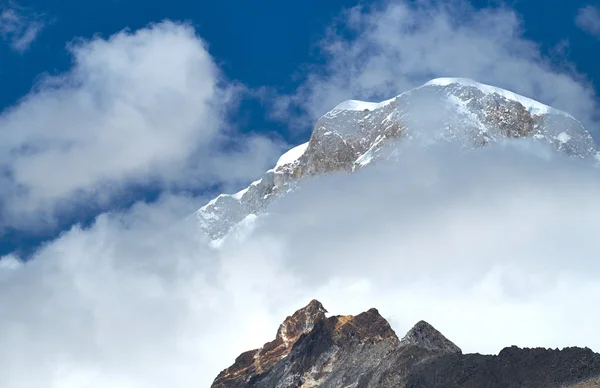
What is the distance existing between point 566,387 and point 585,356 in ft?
27.4

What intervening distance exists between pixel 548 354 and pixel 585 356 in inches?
395

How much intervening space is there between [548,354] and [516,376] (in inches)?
276

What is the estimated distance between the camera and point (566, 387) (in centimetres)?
18525

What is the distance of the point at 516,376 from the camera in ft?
654

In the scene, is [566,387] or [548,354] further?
[548,354]

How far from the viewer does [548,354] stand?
200 meters

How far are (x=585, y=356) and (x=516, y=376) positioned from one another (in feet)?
46.2

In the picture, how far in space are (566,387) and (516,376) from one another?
15081 mm

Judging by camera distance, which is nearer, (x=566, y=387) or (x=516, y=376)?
(x=566, y=387)

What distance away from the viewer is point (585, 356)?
191 m

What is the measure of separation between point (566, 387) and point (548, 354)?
48.9 feet
